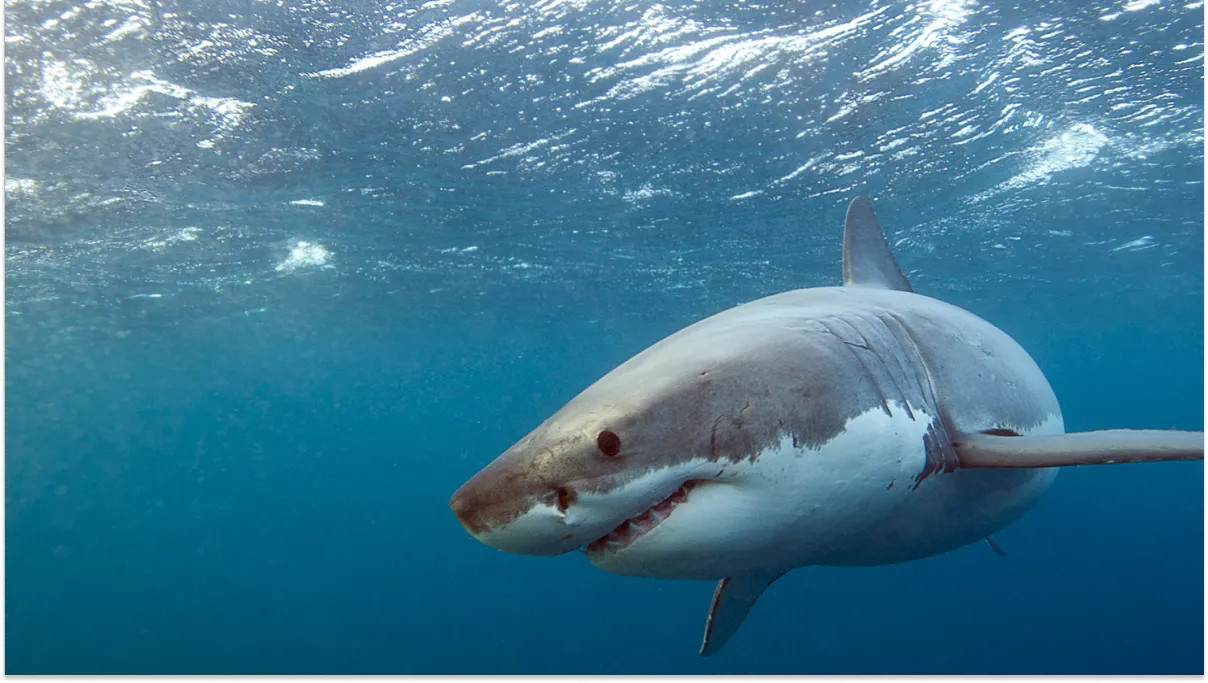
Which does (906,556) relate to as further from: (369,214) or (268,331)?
(268,331)

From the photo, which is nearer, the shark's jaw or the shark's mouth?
the shark's jaw

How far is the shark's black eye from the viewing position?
2076 mm

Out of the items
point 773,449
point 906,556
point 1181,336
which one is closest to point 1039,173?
point 906,556

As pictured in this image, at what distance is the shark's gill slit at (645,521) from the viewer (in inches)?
86.7

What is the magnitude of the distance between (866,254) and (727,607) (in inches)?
121

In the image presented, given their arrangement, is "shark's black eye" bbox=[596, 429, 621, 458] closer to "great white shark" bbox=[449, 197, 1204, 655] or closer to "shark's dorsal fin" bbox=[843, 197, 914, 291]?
"great white shark" bbox=[449, 197, 1204, 655]

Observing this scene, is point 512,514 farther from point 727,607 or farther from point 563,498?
point 727,607

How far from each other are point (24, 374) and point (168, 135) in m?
39.3

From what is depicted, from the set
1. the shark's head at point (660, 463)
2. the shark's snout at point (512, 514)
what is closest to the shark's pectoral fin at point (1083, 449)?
the shark's head at point (660, 463)

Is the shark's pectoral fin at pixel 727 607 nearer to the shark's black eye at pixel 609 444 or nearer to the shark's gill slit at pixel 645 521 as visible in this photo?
the shark's gill slit at pixel 645 521

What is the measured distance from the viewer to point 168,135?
12.5m

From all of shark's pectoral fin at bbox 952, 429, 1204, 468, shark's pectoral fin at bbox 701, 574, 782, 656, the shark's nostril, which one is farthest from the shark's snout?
shark's pectoral fin at bbox 701, 574, 782, 656

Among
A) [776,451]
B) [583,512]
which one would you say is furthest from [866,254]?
[583,512]

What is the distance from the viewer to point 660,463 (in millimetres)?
2105
